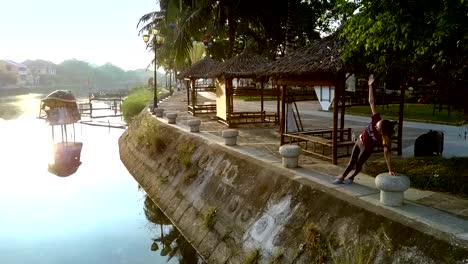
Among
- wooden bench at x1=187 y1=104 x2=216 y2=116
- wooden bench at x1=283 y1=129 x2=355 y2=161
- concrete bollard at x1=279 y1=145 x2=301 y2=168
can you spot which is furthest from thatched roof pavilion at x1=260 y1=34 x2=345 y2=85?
wooden bench at x1=187 y1=104 x2=216 y2=116

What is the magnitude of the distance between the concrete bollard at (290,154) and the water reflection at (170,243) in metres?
3.48

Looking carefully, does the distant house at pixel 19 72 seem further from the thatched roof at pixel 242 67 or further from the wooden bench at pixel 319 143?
the wooden bench at pixel 319 143

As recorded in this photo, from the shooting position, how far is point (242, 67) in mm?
18703

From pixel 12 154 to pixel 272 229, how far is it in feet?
66.7

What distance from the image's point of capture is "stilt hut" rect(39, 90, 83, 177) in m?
20.0

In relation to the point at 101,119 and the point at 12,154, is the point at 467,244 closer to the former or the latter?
the point at 12,154

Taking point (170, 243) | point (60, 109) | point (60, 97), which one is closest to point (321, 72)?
point (170, 243)

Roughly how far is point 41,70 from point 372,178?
14999 centimetres

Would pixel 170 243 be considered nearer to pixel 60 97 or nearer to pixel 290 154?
pixel 290 154

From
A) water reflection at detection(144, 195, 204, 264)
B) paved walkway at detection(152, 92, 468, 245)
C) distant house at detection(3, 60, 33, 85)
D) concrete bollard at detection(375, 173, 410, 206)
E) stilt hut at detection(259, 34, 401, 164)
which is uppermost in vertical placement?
distant house at detection(3, 60, 33, 85)

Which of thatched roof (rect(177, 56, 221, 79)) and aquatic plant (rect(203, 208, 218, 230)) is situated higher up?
thatched roof (rect(177, 56, 221, 79))

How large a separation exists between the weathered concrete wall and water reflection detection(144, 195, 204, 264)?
29cm

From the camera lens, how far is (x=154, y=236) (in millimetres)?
11758

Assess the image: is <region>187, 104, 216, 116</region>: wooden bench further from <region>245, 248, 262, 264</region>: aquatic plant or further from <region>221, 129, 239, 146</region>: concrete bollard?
<region>245, 248, 262, 264</region>: aquatic plant
